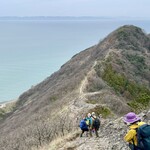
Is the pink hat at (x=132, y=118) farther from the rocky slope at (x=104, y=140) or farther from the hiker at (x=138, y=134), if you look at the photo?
the rocky slope at (x=104, y=140)

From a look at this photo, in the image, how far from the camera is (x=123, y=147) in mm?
10836

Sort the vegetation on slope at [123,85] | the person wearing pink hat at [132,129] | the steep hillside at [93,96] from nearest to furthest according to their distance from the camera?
the person wearing pink hat at [132,129] → the steep hillside at [93,96] → the vegetation on slope at [123,85]

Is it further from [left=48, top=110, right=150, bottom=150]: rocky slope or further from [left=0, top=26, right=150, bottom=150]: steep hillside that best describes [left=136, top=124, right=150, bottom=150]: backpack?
[left=0, top=26, right=150, bottom=150]: steep hillside

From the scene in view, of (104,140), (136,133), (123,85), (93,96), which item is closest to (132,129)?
(136,133)

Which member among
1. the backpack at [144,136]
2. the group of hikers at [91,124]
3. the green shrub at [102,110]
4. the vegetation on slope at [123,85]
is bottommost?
the vegetation on slope at [123,85]

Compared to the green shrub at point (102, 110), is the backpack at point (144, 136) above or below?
above

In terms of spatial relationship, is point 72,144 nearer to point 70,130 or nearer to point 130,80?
point 70,130

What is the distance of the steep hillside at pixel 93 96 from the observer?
17734 mm

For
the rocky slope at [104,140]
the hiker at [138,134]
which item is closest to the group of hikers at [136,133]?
the hiker at [138,134]

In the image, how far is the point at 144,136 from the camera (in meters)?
6.66

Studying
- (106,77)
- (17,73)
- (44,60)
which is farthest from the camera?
(44,60)

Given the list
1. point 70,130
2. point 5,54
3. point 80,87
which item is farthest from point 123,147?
point 5,54

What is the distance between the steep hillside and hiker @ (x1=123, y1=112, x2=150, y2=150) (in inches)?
335

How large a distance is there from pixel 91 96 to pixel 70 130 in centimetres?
1298
